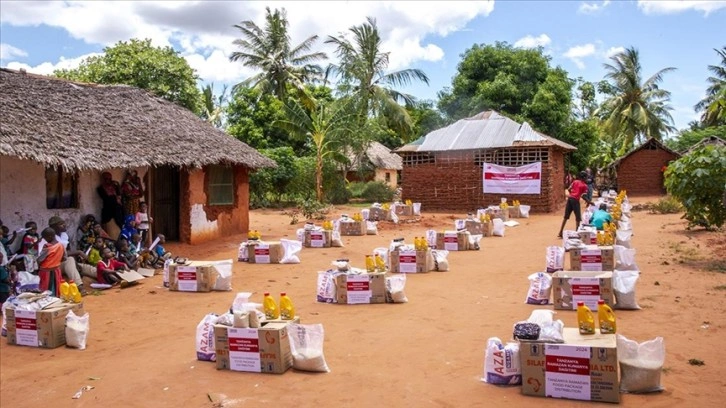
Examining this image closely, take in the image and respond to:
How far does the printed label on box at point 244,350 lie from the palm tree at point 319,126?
67.2 ft

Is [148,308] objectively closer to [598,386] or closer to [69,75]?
[598,386]

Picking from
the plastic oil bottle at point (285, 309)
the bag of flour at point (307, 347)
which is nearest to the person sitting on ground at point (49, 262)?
the plastic oil bottle at point (285, 309)

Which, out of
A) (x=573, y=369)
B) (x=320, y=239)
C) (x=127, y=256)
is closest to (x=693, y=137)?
(x=320, y=239)

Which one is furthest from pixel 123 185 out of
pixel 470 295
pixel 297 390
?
pixel 297 390

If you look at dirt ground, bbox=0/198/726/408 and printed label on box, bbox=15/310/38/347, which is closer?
dirt ground, bbox=0/198/726/408

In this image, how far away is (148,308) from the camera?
847 centimetres

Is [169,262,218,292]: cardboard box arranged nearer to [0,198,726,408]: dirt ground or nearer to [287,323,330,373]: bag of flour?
[0,198,726,408]: dirt ground

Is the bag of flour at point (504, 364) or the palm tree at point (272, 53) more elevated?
the palm tree at point (272, 53)

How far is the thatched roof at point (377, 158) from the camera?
31641 mm

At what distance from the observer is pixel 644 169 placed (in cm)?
3072

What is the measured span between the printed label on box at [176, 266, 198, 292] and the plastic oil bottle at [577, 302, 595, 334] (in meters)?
6.32

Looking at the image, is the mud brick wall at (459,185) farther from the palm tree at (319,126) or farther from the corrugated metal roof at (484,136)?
the palm tree at (319,126)

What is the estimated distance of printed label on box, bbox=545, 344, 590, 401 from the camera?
4.64 meters

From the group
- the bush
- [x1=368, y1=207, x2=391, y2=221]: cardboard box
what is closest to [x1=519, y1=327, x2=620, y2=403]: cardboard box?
[x1=368, y1=207, x2=391, y2=221]: cardboard box
